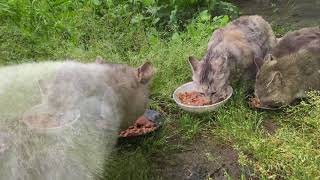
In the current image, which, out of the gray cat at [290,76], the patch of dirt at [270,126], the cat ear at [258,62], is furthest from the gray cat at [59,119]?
the cat ear at [258,62]

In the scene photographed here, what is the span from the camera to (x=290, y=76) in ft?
18.4

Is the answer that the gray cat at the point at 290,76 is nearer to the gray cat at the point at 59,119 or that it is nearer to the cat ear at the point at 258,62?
the cat ear at the point at 258,62

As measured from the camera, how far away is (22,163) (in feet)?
11.6

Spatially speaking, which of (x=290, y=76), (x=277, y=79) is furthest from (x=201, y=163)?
(x=290, y=76)

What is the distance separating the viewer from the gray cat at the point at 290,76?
217 inches

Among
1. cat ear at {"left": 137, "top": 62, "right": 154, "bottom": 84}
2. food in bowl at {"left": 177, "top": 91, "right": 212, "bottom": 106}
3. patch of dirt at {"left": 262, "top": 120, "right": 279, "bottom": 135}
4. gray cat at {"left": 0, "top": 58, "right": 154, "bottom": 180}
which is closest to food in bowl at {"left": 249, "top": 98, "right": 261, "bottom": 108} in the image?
patch of dirt at {"left": 262, "top": 120, "right": 279, "bottom": 135}

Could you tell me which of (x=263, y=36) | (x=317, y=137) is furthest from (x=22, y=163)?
(x=263, y=36)

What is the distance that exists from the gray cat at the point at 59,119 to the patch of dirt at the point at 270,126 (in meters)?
1.50

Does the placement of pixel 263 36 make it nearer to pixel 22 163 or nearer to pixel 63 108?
pixel 63 108

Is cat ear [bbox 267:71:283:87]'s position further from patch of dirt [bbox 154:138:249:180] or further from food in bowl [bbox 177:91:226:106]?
patch of dirt [bbox 154:138:249:180]

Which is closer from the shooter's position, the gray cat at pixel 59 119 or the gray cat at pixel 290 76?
the gray cat at pixel 59 119

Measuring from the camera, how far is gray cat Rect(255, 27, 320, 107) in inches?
217

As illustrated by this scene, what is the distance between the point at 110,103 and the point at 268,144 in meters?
1.39

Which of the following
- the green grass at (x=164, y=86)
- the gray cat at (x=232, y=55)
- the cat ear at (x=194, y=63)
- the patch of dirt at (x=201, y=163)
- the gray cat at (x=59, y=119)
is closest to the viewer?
the gray cat at (x=59, y=119)
